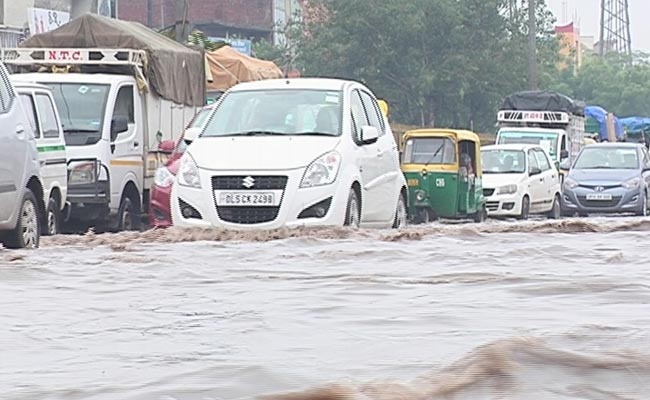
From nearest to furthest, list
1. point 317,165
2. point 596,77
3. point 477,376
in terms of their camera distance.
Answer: point 477,376 → point 317,165 → point 596,77

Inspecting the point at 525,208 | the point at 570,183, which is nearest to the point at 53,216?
the point at 525,208

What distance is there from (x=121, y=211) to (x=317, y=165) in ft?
17.4

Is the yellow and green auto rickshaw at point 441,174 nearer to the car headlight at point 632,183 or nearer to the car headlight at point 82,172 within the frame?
the car headlight at point 632,183

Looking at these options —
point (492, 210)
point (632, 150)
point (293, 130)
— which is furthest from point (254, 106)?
point (632, 150)

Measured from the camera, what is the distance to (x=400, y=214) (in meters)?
13.6

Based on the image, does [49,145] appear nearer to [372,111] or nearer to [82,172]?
[82,172]

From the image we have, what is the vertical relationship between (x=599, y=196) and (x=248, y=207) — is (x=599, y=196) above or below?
below

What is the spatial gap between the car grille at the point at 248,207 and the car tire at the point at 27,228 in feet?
4.80

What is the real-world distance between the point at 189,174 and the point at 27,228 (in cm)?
138

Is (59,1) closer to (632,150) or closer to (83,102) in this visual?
(632,150)

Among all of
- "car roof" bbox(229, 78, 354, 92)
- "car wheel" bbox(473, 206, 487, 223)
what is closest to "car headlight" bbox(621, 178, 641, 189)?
"car wheel" bbox(473, 206, 487, 223)

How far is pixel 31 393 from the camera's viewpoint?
4.20m

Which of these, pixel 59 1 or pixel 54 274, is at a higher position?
pixel 59 1

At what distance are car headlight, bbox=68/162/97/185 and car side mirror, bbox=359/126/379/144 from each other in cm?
428
